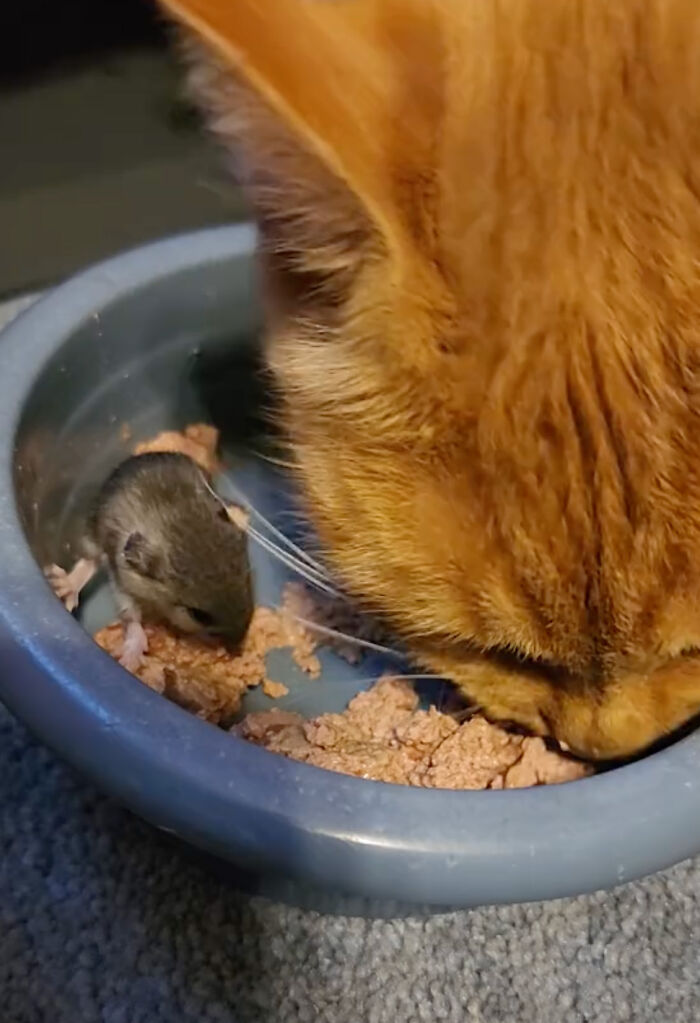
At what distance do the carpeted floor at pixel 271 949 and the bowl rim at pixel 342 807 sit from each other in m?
0.28

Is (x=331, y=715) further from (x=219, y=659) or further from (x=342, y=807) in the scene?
(x=342, y=807)

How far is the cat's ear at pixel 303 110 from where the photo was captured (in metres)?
0.67

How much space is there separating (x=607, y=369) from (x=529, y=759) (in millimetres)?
442

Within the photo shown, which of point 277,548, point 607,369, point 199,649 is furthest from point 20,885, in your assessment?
point 607,369

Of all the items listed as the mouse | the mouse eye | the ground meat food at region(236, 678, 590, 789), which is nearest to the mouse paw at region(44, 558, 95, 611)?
the mouse

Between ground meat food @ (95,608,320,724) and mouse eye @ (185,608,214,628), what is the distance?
0.18 feet

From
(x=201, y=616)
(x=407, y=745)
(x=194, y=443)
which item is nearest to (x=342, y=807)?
(x=407, y=745)

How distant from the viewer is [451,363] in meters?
0.81

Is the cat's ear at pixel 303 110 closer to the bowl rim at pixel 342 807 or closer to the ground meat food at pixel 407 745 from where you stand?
the bowl rim at pixel 342 807

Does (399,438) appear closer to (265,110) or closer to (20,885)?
(265,110)

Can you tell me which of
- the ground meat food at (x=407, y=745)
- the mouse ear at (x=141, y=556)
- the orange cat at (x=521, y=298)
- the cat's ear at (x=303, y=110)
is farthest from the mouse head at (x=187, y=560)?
the cat's ear at (x=303, y=110)

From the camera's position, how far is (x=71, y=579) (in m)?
1.40

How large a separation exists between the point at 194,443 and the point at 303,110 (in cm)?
90

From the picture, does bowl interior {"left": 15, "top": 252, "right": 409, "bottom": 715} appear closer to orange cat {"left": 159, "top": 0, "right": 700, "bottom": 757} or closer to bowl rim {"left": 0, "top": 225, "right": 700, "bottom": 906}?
bowl rim {"left": 0, "top": 225, "right": 700, "bottom": 906}
